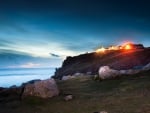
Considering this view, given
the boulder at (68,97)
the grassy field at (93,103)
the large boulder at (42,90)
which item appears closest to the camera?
the grassy field at (93,103)

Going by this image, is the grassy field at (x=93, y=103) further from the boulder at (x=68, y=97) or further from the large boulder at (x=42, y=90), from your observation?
the large boulder at (x=42, y=90)

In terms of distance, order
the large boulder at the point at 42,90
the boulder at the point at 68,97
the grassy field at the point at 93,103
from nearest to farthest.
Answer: the grassy field at the point at 93,103, the boulder at the point at 68,97, the large boulder at the point at 42,90

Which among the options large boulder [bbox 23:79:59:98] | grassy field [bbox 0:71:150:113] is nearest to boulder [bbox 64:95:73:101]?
grassy field [bbox 0:71:150:113]

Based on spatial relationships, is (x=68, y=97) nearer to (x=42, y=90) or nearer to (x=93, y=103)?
(x=42, y=90)

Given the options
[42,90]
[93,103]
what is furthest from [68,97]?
[93,103]

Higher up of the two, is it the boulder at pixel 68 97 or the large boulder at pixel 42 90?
the large boulder at pixel 42 90

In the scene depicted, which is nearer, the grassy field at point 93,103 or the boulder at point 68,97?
the grassy field at point 93,103

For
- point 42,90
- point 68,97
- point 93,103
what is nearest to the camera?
point 93,103

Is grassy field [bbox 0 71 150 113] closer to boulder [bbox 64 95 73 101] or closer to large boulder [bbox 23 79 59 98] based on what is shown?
boulder [bbox 64 95 73 101]

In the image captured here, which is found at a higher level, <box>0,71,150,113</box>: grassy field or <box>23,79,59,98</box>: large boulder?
<box>23,79,59,98</box>: large boulder

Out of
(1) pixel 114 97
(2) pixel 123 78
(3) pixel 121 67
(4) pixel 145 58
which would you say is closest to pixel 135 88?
(1) pixel 114 97

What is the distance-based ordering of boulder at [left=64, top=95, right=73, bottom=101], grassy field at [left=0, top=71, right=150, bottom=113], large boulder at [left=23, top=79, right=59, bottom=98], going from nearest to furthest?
grassy field at [left=0, top=71, right=150, bottom=113] → boulder at [left=64, top=95, right=73, bottom=101] → large boulder at [left=23, top=79, right=59, bottom=98]

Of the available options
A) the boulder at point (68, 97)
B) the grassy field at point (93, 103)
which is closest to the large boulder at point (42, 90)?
the grassy field at point (93, 103)

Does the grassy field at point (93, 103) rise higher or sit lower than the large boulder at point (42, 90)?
lower
